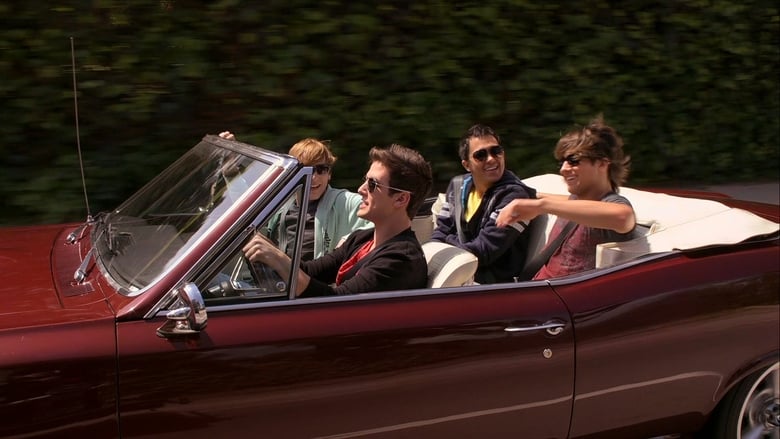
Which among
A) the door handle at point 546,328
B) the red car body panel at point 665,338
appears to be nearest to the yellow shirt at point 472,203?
the red car body panel at point 665,338

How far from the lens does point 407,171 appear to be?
3117mm

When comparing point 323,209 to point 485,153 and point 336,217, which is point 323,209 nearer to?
point 336,217

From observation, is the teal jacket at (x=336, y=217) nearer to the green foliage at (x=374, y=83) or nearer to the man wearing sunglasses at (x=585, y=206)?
the man wearing sunglasses at (x=585, y=206)

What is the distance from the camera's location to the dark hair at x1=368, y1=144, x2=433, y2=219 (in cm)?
311

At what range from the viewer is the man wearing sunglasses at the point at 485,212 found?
364 cm

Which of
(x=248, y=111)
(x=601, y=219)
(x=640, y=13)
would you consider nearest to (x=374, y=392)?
(x=601, y=219)

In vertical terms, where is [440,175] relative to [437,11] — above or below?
below

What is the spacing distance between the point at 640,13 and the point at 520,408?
18.8 feet

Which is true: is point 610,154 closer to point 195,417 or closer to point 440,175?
point 195,417

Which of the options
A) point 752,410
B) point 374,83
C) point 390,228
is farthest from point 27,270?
point 374,83

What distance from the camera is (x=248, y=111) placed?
6.01 metres

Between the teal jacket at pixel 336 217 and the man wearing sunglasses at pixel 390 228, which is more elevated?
the man wearing sunglasses at pixel 390 228

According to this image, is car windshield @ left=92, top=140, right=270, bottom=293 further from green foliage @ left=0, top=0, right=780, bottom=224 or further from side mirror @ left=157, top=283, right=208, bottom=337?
green foliage @ left=0, top=0, right=780, bottom=224

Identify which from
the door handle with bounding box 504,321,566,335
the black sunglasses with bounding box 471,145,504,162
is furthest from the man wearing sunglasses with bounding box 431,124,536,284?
the door handle with bounding box 504,321,566,335
